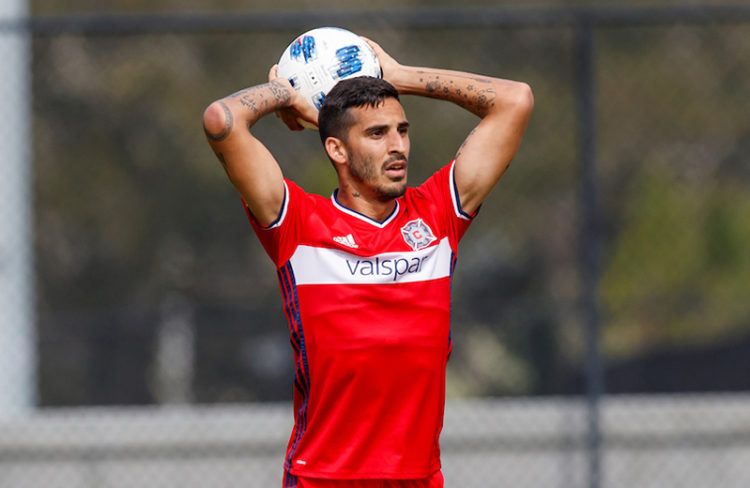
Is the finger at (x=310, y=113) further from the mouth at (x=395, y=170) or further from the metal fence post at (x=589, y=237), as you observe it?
the metal fence post at (x=589, y=237)

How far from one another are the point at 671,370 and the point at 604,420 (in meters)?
1.47

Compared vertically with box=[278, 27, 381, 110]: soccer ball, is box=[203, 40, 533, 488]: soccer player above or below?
below

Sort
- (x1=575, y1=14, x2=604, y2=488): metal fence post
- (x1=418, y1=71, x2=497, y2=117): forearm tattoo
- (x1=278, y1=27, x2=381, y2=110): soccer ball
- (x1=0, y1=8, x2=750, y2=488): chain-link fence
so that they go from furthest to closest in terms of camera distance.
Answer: (x1=0, y1=8, x2=750, y2=488): chain-link fence < (x1=575, y1=14, x2=604, y2=488): metal fence post < (x1=418, y1=71, x2=497, y2=117): forearm tattoo < (x1=278, y1=27, x2=381, y2=110): soccer ball

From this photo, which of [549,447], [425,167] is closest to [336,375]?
[549,447]

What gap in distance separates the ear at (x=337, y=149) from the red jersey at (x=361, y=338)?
165 mm

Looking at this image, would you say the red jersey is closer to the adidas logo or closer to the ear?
the adidas logo

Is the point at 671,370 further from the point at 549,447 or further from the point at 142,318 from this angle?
the point at 142,318

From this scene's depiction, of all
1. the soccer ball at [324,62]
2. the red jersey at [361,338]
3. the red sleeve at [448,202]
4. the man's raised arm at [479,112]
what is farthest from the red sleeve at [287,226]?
the man's raised arm at [479,112]

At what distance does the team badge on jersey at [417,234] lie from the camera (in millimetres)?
3846

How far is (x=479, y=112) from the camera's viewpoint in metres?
4.13

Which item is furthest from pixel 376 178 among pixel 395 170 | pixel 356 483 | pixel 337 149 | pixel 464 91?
pixel 356 483

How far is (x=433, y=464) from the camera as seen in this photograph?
3844 mm

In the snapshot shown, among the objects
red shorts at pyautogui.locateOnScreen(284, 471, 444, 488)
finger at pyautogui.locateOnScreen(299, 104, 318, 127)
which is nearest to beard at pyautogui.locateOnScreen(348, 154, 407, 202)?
finger at pyautogui.locateOnScreen(299, 104, 318, 127)

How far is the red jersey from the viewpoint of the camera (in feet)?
12.2
